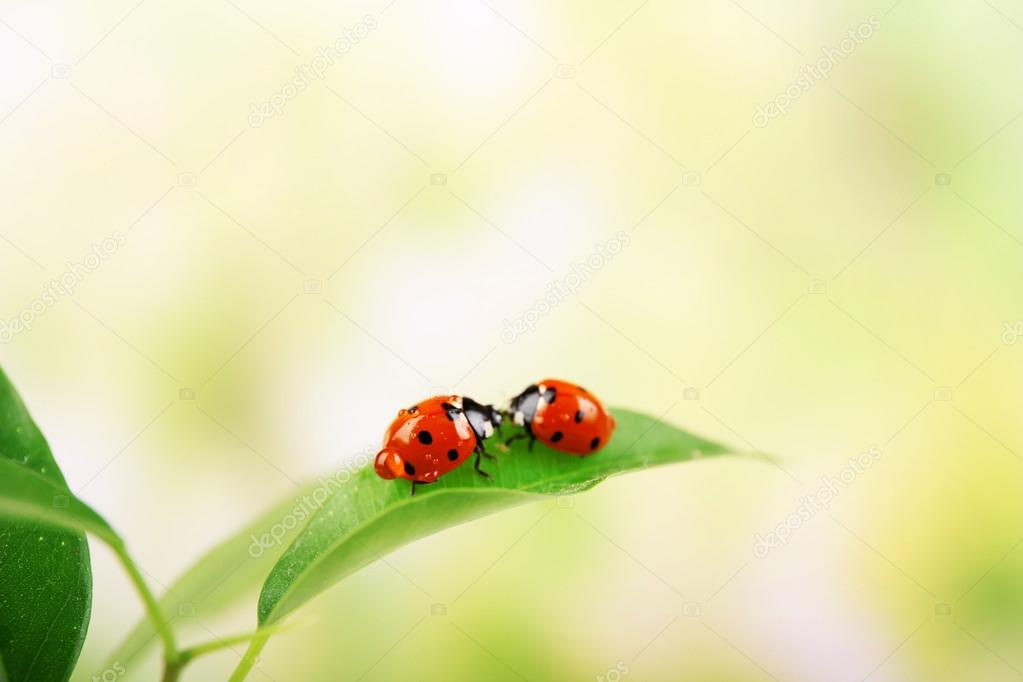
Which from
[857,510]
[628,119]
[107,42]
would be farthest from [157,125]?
[857,510]

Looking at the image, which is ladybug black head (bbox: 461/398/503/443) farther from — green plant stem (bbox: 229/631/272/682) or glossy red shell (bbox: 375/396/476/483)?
green plant stem (bbox: 229/631/272/682)

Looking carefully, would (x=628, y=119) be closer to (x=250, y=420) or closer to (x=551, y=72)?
(x=551, y=72)

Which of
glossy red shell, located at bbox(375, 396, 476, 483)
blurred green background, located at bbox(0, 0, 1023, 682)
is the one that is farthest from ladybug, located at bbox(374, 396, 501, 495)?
blurred green background, located at bbox(0, 0, 1023, 682)

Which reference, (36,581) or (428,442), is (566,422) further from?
(36,581)

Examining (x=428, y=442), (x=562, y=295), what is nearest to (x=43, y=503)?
(x=428, y=442)

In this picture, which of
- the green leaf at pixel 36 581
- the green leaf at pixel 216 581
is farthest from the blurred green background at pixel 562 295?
the green leaf at pixel 36 581
